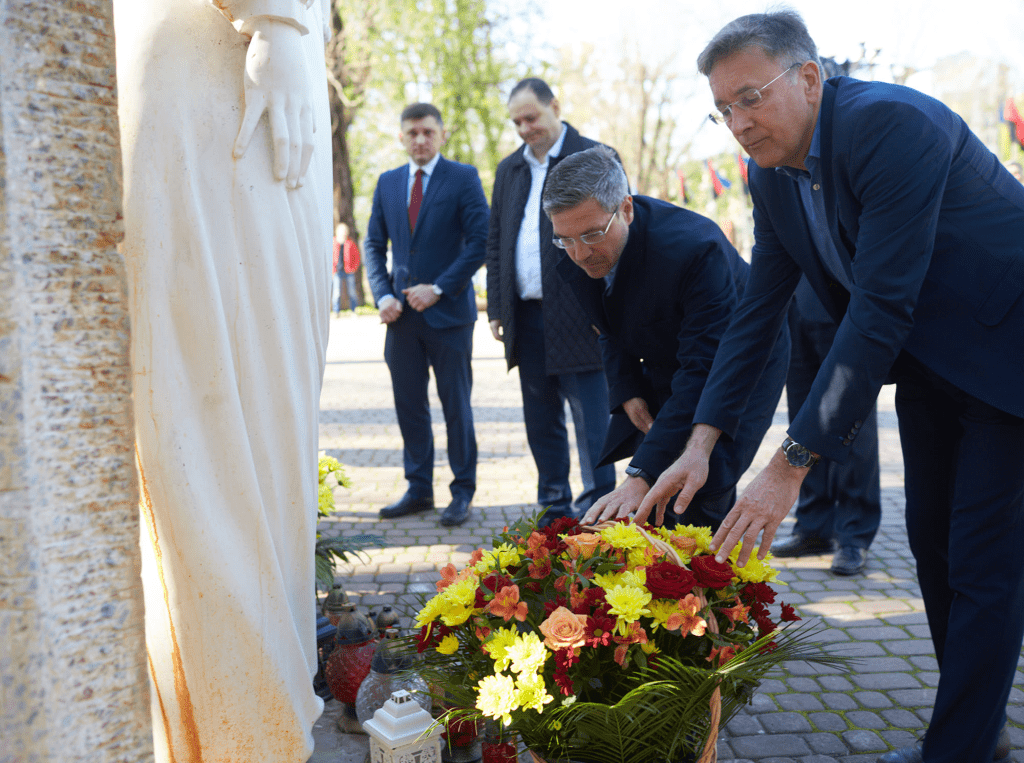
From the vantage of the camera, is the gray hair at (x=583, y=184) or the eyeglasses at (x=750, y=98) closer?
the eyeglasses at (x=750, y=98)

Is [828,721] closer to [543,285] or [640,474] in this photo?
[640,474]

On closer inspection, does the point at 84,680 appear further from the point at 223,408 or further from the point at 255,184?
the point at 255,184

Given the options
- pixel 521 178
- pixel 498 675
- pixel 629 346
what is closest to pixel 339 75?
pixel 521 178

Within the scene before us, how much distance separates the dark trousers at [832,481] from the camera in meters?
4.64

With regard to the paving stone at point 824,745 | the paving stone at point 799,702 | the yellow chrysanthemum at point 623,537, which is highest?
the yellow chrysanthemum at point 623,537

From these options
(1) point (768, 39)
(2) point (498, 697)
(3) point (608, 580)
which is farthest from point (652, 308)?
(2) point (498, 697)

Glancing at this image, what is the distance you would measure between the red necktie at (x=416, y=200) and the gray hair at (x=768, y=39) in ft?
12.6

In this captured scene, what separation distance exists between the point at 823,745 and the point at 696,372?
51.0 inches

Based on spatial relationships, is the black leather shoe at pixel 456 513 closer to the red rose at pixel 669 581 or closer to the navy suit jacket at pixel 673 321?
the navy suit jacket at pixel 673 321

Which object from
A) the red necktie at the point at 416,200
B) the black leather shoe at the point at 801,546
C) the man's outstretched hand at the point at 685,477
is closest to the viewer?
the man's outstretched hand at the point at 685,477

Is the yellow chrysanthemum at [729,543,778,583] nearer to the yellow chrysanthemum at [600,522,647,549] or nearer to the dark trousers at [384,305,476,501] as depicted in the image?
the yellow chrysanthemum at [600,522,647,549]

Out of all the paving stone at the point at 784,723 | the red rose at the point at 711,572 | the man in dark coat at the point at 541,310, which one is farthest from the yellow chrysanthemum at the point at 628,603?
the man in dark coat at the point at 541,310

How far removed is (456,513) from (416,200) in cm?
215

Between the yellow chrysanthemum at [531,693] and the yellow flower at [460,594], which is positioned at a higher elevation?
the yellow flower at [460,594]
